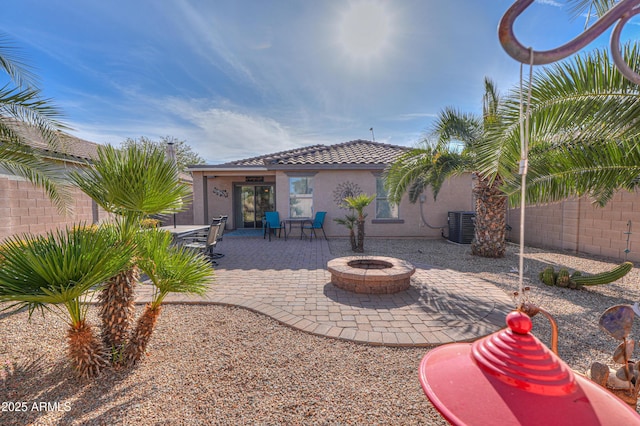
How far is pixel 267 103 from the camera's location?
13008mm

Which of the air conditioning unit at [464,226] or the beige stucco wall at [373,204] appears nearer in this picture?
the air conditioning unit at [464,226]

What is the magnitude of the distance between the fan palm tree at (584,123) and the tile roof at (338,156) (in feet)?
25.0

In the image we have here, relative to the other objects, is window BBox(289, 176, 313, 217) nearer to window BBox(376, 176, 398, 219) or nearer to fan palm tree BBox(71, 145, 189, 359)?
window BBox(376, 176, 398, 219)

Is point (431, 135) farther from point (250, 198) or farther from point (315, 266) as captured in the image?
point (250, 198)

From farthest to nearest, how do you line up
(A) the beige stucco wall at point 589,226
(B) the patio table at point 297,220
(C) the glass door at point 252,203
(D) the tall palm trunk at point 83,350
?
(C) the glass door at point 252,203
(B) the patio table at point 297,220
(A) the beige stucco wall at point 589,226
(D) the tall palm trunk at point 83,350

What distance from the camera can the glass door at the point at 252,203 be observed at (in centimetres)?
1553

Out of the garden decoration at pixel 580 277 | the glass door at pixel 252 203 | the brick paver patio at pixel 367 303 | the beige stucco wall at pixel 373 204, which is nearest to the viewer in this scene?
the brick paver patio at pixel 367 303

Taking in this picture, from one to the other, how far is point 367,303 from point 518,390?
4.38 m

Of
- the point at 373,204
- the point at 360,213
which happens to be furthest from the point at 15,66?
the point at 373,204

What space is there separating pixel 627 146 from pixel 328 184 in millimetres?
9407

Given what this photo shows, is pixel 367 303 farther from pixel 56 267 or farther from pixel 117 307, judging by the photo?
pixel 56 267

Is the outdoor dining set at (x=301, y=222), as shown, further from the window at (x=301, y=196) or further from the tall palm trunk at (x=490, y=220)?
the tall palm trunk at (x=490, y=220)

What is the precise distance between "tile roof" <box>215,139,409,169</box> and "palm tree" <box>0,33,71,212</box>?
722cm

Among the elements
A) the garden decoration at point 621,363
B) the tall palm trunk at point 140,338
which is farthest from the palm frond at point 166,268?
the garden decoration at point 621,363
